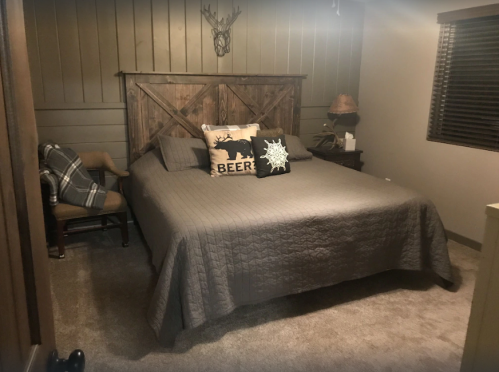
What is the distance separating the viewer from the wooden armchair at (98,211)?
306cm

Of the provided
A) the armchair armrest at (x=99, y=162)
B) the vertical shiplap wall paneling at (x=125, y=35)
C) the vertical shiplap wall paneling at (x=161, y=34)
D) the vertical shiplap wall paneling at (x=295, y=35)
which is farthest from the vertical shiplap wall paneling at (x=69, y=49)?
the vertical shiplap wall paneling at (x=295, y=35)

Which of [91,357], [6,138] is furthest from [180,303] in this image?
[6,138]

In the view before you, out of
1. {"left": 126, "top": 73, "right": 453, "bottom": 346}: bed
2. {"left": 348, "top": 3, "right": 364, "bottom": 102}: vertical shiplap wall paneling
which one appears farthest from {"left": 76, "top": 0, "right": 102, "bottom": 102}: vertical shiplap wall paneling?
{"left": 348, "top": 3, "right": 364, "bottom": 102}: vertical shiplap wall paneling

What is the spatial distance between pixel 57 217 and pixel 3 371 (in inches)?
107

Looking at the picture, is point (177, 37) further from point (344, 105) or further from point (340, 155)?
point (340, 155)

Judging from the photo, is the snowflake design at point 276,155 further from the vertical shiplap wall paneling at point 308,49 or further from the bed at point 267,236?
the vertical shiplap wall paneling at point 308,49

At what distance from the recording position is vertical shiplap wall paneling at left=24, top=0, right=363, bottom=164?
3.35 meters

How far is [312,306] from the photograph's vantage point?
8.51ft

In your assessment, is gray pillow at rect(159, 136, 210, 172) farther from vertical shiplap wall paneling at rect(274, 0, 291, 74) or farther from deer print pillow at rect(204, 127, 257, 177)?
vertical shiplap wall paneling at rect(274, 0, 291, 74)

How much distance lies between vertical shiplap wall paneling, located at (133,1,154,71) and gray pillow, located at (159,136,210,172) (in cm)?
70

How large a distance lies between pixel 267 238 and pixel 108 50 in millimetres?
2311

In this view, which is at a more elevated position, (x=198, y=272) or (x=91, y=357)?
(x=198, y=272)

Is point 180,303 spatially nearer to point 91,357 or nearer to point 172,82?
point 91,357

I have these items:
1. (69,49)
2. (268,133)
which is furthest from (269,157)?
(69,49)
